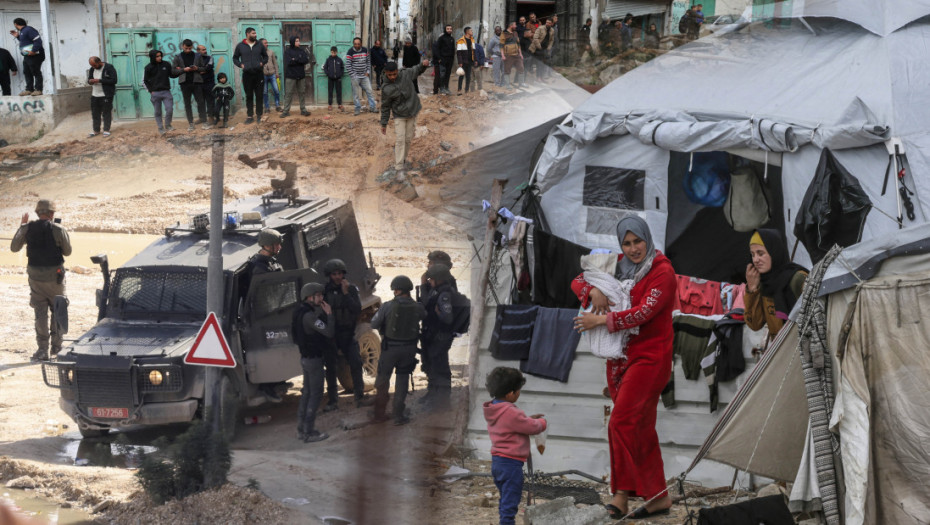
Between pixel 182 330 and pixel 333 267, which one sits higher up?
pixel 333 267

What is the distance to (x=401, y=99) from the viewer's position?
13703 millimetres

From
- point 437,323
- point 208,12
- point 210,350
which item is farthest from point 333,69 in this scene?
point 210,350

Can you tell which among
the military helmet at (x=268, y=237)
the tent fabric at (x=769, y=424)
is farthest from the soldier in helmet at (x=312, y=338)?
the tent fabric at (x=769, y=424)

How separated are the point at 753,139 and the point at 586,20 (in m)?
10.3

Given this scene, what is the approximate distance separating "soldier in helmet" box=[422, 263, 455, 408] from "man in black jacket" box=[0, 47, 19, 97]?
43.3 ft

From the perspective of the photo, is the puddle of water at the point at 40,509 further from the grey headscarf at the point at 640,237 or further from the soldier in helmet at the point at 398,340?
the grey headscarf at the point at 640,237

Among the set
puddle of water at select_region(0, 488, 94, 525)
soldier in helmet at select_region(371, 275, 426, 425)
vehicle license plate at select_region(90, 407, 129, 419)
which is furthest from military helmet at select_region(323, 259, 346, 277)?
puddle of water at select_region(0, 488, 94, 525)

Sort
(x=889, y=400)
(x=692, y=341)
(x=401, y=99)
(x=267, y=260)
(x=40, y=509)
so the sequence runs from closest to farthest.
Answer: (x=889, y=400) < (x=692, y=341) < (x=40, y=509) < (x=267, y=260) < (x=401, y=99)

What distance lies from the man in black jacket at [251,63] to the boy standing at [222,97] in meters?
0.31

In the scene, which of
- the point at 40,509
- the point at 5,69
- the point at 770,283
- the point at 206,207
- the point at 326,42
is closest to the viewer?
the point at 770,283

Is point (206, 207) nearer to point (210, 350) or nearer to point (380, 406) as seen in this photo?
point (380, 406)

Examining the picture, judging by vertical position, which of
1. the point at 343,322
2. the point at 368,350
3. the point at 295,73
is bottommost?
the point at 368,350

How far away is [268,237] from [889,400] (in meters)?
6.18

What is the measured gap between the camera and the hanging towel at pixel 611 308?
5.01 meters
